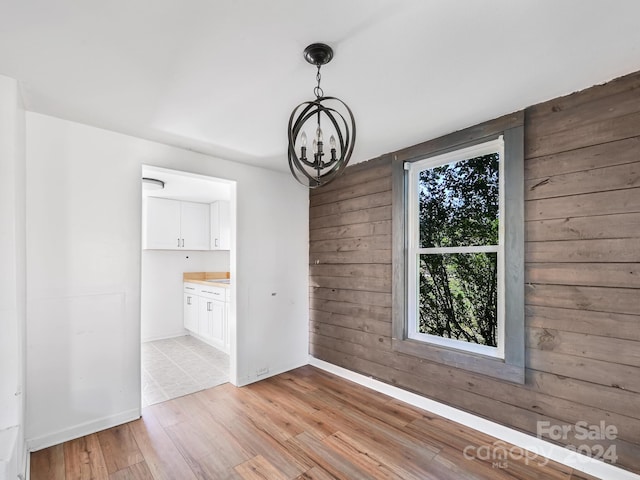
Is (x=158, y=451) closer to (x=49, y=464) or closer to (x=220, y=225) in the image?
(x=49, y=464)

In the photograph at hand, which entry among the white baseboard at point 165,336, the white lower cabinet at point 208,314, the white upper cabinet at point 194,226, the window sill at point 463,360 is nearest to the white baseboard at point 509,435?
the window sill at point 463,360

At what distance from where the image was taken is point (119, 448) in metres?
2.12

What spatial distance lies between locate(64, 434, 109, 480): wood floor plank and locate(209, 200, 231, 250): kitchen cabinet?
118 inches

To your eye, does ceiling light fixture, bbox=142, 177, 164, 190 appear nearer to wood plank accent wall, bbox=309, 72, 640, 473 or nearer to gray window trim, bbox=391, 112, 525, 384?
gray window trim, bbox=391, 112, 525, 384

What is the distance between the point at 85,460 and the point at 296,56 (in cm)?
272

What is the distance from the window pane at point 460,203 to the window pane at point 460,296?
146 millimetres

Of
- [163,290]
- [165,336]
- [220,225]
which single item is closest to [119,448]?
[165,336]

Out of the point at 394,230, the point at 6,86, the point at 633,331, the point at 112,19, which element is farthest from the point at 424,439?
the point at 6,86

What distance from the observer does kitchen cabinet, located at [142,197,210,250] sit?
4.64 m

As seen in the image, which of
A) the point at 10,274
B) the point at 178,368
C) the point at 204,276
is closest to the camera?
the point at 10,274

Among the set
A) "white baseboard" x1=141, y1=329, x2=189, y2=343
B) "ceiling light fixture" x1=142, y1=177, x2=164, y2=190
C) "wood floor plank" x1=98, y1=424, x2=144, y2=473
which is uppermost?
"ceiling light fixture" x1=142, y1=177, x2=164, y2=190

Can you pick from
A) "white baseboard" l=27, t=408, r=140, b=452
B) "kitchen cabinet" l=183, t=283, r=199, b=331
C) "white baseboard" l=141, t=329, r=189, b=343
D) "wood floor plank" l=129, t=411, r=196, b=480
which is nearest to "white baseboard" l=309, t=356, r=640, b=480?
"wood floor plank" l=129, t=411, r=196, b=480

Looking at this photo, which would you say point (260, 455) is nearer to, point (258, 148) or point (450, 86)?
point (258, 148)

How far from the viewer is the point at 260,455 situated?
2.05 metres
